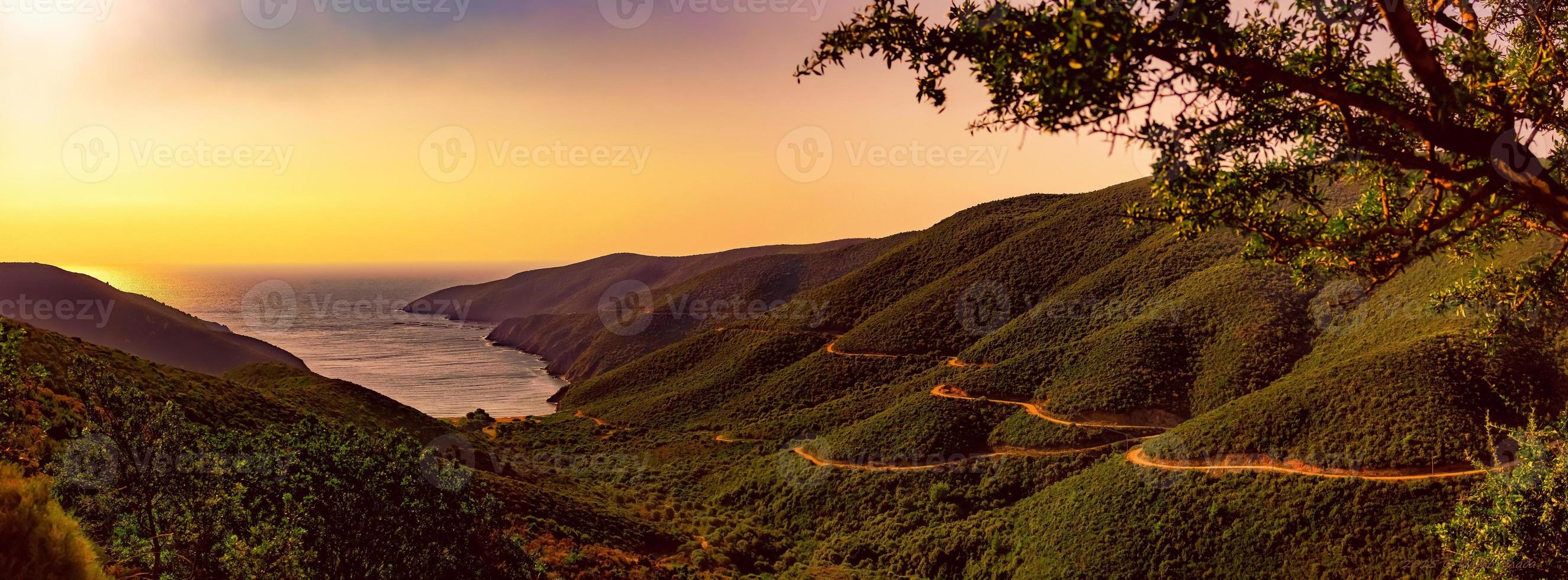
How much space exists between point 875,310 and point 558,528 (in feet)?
153

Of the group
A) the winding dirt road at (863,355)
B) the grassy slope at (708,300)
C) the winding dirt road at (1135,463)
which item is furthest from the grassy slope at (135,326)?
the winding dirt road at (1135,463)

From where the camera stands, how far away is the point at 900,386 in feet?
163

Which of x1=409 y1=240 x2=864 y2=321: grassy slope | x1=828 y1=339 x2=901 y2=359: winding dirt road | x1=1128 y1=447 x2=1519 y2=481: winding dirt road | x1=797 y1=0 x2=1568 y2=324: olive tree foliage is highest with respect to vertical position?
x1=409 y1=240 x2=864 y2=321: grassy slope

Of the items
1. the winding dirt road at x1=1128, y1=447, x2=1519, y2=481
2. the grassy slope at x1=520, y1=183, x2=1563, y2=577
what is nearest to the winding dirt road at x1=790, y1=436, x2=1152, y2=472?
the grassy slope at x1=520, y1=183, x2=1563, y2=577

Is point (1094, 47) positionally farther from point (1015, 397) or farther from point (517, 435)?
point (517, 435)

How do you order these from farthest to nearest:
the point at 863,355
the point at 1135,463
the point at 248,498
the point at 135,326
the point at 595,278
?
the point at 595,278, the point at 135,326, the point at 863,355, the point at 1135,463, the point at 248,498

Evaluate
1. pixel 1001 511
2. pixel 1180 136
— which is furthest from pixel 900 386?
pixel 1180 136

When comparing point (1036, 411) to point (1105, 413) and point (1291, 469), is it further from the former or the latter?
point (1291, 469)

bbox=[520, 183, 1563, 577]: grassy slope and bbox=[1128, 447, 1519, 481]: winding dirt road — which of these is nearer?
bbox=[1128, 447, 1519, 481]: winding dirt road

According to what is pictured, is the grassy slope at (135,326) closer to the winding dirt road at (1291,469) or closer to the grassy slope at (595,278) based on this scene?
the grassy slope at (595,278)

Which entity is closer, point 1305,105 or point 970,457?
point 1305,105

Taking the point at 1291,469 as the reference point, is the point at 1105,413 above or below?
above

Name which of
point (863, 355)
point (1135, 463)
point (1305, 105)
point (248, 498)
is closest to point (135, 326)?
point (863, 355)

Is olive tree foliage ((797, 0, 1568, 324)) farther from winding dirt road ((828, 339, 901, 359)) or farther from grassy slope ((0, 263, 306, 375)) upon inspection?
grassy slope ((0, 263, 306, 375))
